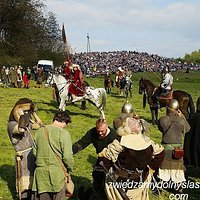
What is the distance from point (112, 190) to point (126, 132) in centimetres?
77

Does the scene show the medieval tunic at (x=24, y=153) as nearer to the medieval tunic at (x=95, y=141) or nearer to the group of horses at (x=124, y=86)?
the medieval tunic at (x=95, y=141)

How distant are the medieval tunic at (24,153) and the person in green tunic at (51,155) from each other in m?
0.98

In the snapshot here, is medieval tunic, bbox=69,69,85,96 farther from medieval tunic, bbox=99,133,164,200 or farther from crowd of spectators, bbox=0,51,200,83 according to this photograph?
crowd of spectators, bbox=0,51,200,83

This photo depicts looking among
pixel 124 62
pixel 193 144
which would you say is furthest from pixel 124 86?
pixel 124 62

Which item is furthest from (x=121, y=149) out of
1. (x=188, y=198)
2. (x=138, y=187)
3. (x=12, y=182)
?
(x=12, y=182)

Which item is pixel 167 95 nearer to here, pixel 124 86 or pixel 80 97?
pixel 80 97

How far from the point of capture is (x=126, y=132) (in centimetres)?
502

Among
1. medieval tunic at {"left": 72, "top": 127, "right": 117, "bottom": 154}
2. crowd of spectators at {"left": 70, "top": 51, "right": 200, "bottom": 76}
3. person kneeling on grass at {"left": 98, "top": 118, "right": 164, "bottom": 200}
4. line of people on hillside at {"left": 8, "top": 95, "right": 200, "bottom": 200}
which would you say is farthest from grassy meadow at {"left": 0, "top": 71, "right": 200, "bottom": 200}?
crowd of spectators at {"left": 70, "top": 51, "right": 200, "bottom": 76}

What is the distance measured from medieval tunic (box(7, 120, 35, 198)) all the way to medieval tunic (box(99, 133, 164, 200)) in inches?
70.7

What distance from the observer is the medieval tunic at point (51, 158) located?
17.9ft

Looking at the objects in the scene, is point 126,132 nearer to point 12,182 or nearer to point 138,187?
point 138,187

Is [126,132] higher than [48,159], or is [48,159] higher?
[126,132]

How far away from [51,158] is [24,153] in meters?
1.28

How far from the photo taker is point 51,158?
5.49 metres
